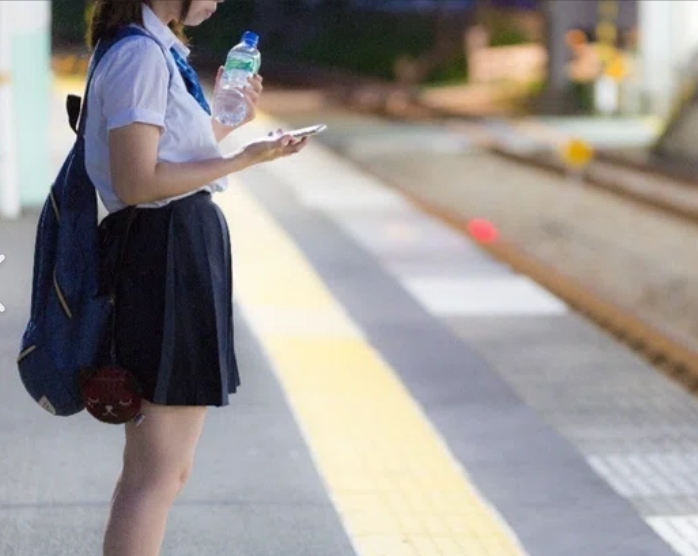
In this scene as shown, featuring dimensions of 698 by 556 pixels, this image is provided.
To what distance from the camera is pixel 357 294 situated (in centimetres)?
1028

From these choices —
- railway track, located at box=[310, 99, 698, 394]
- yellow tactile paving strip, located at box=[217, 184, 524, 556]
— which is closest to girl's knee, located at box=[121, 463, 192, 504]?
yellow tactile paving strip, located at box=[217, 184, 524, 556]

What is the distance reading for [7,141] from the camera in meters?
12.3

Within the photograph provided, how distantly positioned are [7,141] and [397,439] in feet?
20.8

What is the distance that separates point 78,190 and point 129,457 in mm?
605

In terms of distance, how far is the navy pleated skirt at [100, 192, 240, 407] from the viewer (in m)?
3.84

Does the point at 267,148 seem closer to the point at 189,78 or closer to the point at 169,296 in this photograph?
the point at 189,78

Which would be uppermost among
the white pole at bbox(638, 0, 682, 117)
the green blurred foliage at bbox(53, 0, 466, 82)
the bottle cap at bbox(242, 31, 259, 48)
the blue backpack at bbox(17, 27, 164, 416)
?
the bottle cap at bbox(242, 31, 259, 48)

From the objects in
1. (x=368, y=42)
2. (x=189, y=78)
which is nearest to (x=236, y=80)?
(x=189, y=78)

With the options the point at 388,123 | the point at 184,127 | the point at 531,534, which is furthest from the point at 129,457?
the point at 388,123

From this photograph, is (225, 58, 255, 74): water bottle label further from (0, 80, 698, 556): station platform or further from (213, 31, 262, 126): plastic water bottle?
(0, 80, 698, 556): station platform

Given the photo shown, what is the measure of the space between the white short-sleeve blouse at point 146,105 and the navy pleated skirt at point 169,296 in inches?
2.0

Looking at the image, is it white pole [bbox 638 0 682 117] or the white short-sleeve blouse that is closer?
the white short-sleeve blouse

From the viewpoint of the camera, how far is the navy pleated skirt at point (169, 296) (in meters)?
3.84

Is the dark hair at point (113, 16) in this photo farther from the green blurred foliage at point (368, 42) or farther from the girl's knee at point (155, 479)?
the green blurred foliage at point (368, 42)
